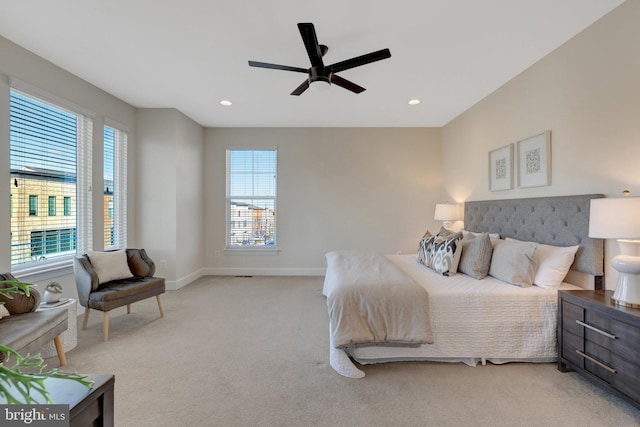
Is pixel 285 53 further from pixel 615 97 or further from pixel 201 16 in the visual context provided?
pixel 615 97

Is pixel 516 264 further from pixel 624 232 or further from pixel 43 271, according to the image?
pixel 43 271

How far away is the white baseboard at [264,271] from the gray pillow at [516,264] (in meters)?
3.06

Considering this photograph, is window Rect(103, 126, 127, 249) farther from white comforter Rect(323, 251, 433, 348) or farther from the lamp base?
the lamp base

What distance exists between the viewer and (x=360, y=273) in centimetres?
254

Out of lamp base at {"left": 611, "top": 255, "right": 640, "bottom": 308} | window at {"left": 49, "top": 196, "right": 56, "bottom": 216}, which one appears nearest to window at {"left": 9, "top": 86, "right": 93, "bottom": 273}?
window at {"left": 49, "top": 196, "right": 56, "bottom": 216}

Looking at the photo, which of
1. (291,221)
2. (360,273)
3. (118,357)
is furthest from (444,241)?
(118,357)

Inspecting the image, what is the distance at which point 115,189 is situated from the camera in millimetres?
3912

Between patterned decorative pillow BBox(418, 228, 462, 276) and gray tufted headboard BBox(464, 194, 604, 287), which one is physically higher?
gray tufted headboard BBox(464, 194, 604, 287)

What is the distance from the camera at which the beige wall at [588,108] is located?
2.02 m

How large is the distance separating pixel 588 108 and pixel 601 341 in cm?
183

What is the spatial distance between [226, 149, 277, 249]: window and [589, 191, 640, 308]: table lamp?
14.2 feet

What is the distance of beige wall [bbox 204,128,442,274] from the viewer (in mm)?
5062

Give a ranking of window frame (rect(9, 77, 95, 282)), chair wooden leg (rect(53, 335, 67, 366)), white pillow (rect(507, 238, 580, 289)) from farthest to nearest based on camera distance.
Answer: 1. window frame (rect(9, 77, 95, 282))
2. white pillow (rect(507, 238, 580, 289))
3. chair wooden leg (rect(53, 335, 67, 366))

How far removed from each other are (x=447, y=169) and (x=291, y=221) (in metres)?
2.90
